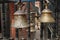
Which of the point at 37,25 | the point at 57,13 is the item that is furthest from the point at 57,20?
the point at 37,25

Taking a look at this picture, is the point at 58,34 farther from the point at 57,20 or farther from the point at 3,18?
the point at 3,18

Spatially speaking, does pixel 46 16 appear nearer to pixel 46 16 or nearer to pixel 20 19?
pixel 46 16

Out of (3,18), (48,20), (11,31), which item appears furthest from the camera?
(11,31)

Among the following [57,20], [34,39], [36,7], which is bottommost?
[34,39]

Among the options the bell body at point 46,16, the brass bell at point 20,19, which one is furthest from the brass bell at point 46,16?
the brass bell at point 20,19

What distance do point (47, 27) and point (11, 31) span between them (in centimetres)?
46

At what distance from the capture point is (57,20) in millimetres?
2750

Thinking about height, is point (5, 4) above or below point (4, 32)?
above

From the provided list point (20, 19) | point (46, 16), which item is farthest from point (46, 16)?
point (20, 19)

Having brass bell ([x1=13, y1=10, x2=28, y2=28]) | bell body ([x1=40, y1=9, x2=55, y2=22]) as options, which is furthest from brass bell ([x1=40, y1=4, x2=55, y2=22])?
brass bell ([x1=13, y1=10, x2=28, y2=28])

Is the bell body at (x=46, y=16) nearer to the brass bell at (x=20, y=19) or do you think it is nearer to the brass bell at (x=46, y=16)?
the brass bell at (x=46, y=16)

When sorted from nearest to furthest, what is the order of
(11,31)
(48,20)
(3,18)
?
(48,20), (3,18), (11,31)

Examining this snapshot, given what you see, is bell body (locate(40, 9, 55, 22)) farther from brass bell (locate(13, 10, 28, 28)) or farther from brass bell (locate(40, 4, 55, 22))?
brass bell (locate(13, 10, 28, 28))

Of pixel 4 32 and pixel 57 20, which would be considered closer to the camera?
pixel 4 32
